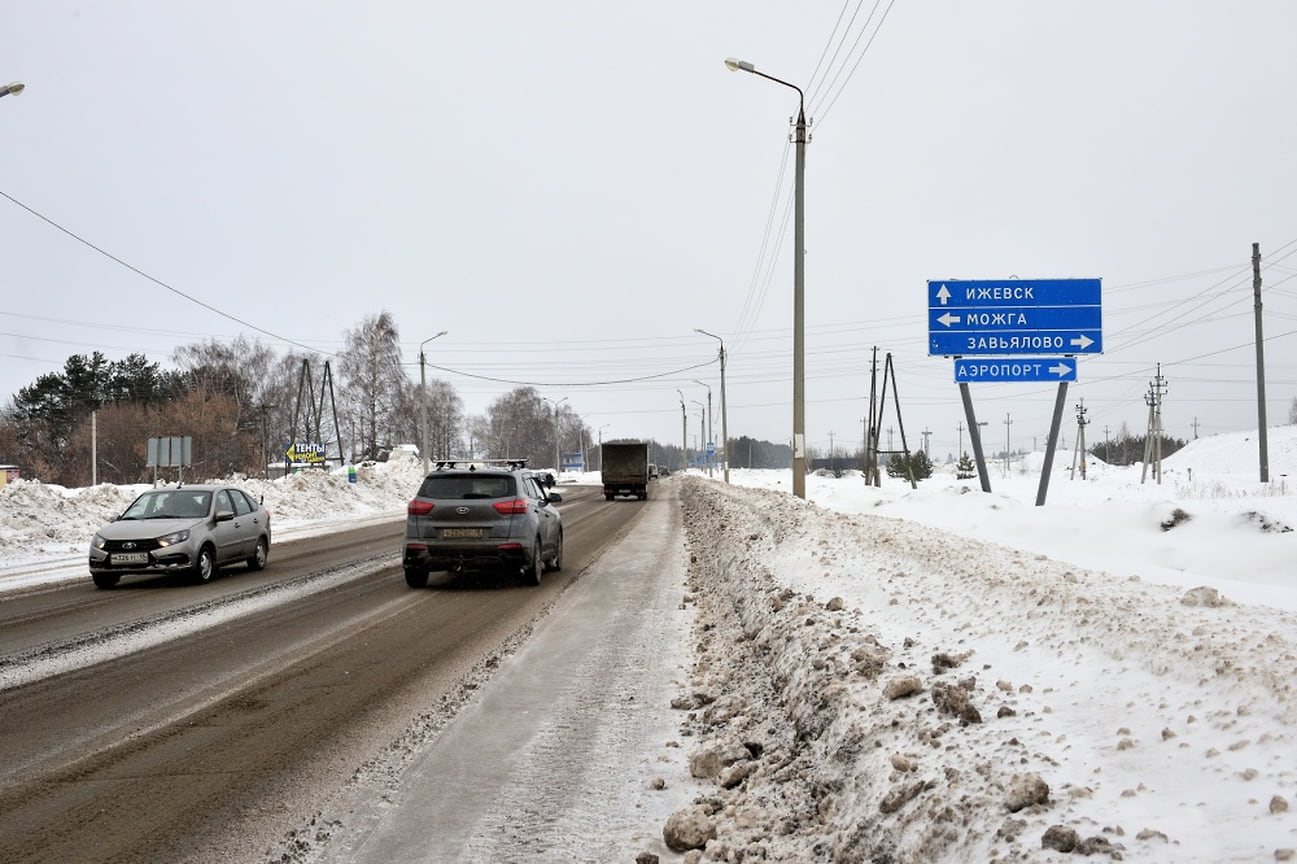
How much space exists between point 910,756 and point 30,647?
8.76 metres

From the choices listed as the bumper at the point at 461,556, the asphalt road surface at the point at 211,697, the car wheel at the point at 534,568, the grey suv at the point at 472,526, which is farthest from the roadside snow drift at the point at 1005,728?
the car wheel at the point at 534,568

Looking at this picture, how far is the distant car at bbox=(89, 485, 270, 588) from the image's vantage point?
44.8ft

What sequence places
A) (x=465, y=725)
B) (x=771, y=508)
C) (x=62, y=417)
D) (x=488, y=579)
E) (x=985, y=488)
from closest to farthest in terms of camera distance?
(x=465, y=725)
(x=488, y=579)
(x=771, y=508)
(x=985, y=488)
(x=62, y=417)

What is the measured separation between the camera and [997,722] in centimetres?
387

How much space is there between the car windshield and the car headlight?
0.71 meters

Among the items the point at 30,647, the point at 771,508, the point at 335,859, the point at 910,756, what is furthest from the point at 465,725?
the point at 771,508

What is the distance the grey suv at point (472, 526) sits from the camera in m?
13.0

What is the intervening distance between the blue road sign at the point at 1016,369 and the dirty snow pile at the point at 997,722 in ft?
41.6

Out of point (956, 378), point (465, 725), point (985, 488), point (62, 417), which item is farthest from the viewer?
point (62, 417)

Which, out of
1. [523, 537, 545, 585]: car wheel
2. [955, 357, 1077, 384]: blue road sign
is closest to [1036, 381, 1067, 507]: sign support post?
[955, 357, 1077, 384]: blue road sign

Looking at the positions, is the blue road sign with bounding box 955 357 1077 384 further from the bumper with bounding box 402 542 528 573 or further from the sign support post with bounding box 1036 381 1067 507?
the bumper with bounding box 402 542 528 573

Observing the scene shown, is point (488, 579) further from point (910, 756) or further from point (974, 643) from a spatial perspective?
point (910, 756)

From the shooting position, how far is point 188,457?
25406 millimetres

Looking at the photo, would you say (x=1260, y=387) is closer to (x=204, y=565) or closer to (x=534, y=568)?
(x=534, y=568)
